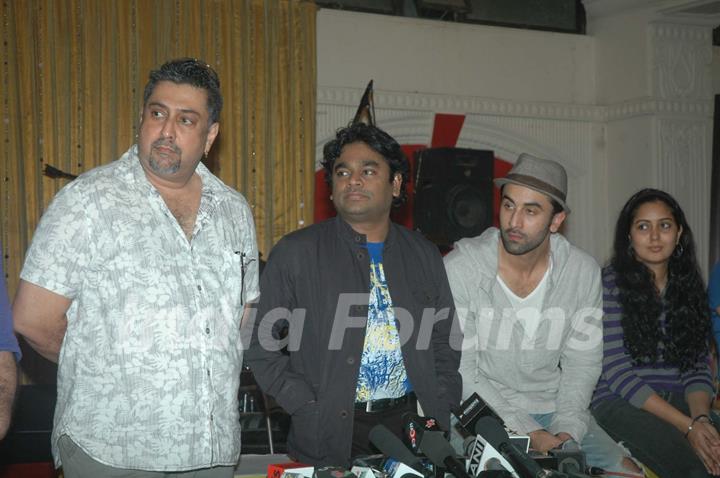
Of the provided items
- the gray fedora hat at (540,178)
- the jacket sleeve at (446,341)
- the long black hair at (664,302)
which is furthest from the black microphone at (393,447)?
the long black hair at (664,302)

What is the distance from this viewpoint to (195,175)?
2.52 meters

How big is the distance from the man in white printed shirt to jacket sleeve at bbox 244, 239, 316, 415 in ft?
1.60

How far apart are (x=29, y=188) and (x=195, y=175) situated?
3.70 m

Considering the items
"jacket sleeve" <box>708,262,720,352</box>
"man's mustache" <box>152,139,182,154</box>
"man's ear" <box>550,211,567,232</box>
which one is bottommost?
"jacket sleeve" <box>708,262,720,352</box>

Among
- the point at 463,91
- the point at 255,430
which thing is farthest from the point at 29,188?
the point at 463,91

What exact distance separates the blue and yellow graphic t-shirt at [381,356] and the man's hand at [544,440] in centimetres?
51

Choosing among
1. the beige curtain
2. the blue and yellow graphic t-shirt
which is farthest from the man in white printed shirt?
the beige curtain

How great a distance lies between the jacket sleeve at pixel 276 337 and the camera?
2818mm

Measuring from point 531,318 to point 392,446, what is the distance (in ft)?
4.02

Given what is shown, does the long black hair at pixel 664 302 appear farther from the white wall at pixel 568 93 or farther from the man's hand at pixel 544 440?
the white wall at pixel 568 93

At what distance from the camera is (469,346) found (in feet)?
10.6

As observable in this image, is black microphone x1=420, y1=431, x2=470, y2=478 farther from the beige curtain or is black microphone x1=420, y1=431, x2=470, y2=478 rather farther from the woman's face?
the beige curtain

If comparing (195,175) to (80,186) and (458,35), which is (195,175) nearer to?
(80,186)

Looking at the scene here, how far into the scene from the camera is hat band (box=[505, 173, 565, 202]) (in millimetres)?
3205
